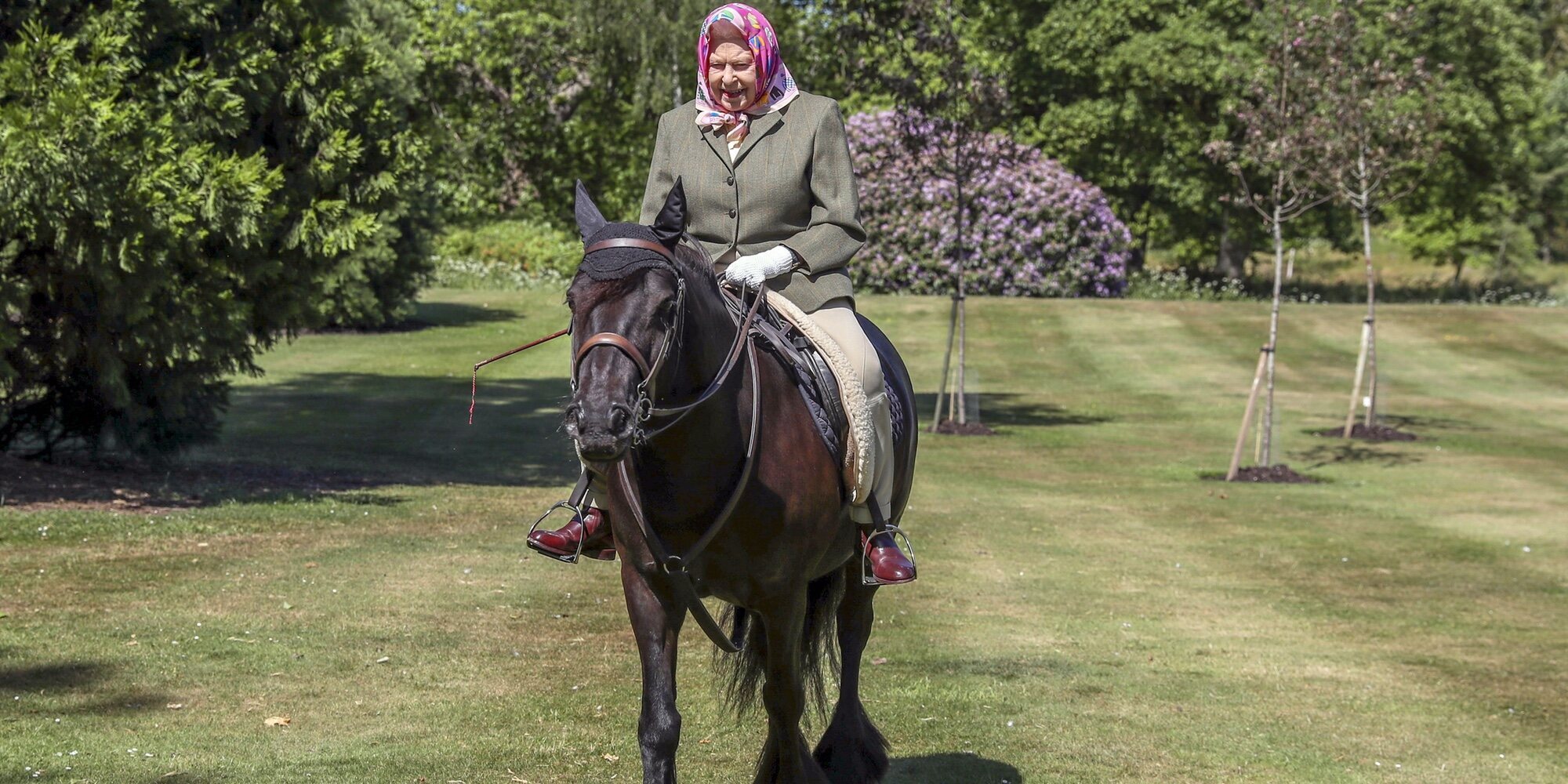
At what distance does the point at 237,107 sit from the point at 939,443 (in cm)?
1299

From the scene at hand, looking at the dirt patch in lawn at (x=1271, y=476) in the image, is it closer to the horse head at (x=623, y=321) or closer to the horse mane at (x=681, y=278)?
the horse mane at (x=681, y=278)

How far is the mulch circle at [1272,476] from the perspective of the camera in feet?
74.6

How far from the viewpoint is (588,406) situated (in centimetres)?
480

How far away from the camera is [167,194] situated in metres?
15.1

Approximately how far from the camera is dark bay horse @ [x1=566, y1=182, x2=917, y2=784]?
16.5ft

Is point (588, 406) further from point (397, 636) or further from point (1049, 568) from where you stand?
point (1049, 568)

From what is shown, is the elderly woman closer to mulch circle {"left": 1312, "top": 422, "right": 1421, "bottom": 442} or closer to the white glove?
the white glove

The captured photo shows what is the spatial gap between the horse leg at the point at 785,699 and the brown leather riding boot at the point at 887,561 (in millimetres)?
472

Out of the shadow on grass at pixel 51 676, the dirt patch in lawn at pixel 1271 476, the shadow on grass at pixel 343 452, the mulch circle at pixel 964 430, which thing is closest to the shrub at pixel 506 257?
the shadow on grass at pixel 343 452

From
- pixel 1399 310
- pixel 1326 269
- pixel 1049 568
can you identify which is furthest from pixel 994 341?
pixel 1326 269

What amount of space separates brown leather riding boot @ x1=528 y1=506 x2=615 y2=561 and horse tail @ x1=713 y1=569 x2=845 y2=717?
3.12 feet

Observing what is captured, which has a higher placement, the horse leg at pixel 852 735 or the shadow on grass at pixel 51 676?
the horse leg at pixel 852 735

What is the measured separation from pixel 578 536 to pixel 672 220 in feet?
5.49

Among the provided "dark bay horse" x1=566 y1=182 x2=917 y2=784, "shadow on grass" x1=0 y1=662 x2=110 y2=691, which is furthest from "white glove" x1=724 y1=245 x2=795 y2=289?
"shadow on grass" x1=0 y1=662 x2=110 y2=691
